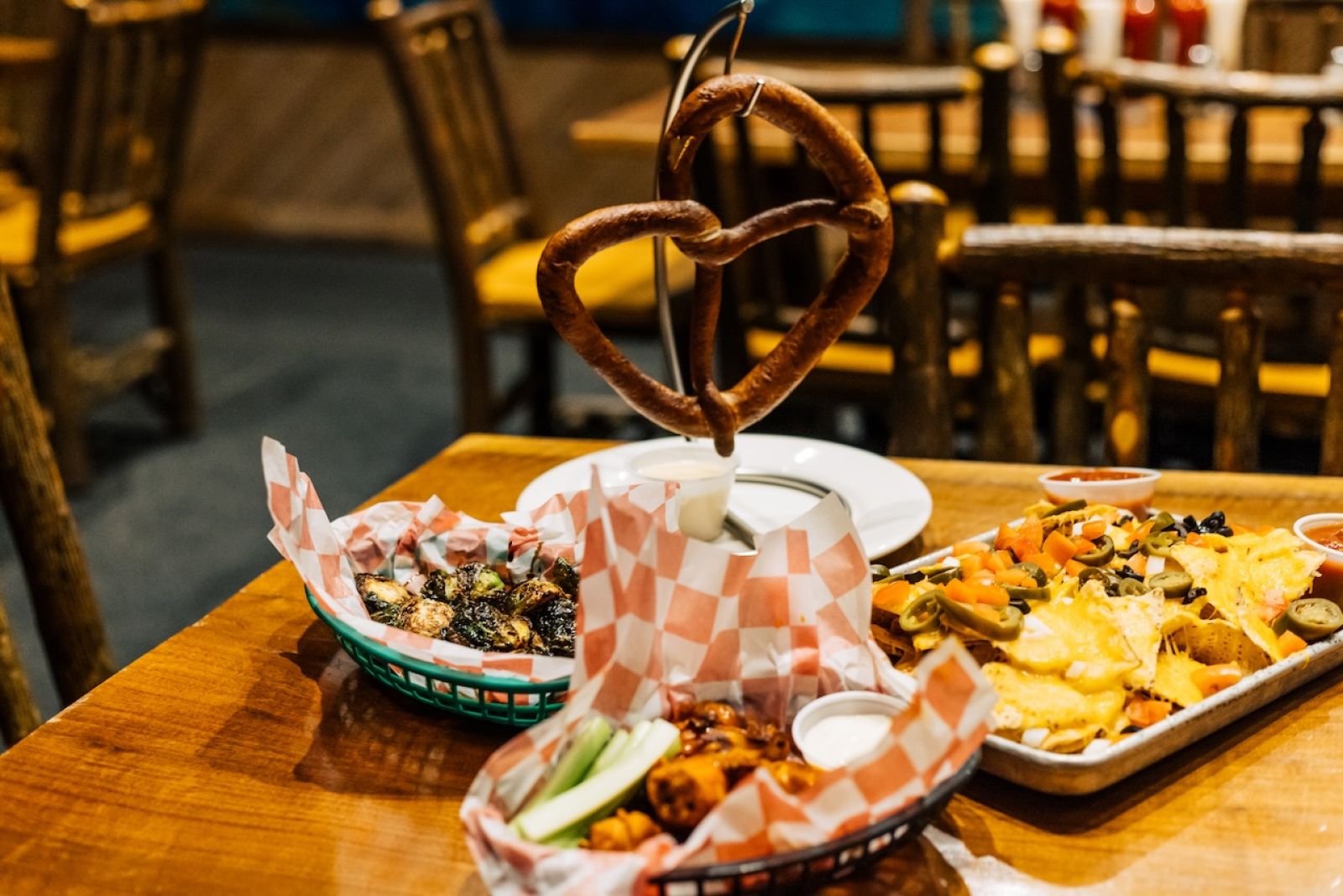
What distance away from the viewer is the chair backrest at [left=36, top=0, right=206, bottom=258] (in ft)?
10.0

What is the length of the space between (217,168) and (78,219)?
2.93 meters

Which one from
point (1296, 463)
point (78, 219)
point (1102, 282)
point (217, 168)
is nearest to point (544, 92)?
point (217, 168)

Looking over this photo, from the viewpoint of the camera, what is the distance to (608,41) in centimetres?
539

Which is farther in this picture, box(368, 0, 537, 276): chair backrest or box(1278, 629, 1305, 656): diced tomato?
box(368, 0, 537, 276): chair backrest

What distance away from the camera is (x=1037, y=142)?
2742mm

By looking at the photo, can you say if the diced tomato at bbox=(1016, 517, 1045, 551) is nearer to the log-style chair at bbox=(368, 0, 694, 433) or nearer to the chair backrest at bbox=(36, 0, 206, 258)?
the log-style chair at bbox=(368, 0, 694, 433)

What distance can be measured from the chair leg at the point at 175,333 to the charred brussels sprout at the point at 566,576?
9.75 ft

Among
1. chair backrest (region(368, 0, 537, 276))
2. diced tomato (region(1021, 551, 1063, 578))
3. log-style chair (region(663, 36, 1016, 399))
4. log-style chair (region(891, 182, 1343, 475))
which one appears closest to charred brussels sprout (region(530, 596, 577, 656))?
diced tomato (region(1021, 551, 1063, 578))

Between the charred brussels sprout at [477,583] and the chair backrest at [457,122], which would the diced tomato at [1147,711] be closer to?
the charred brussels sprout at [477,583]

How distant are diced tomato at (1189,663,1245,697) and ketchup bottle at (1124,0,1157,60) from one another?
2.38 meters

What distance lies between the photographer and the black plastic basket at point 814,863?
2.30ft

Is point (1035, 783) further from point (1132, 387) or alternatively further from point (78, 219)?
point (78, 219)

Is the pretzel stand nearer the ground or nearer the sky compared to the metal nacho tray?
nearer the sky

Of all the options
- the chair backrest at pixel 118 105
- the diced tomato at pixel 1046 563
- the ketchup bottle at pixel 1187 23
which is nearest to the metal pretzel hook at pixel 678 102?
the diced tomato at pixel 1046 563
